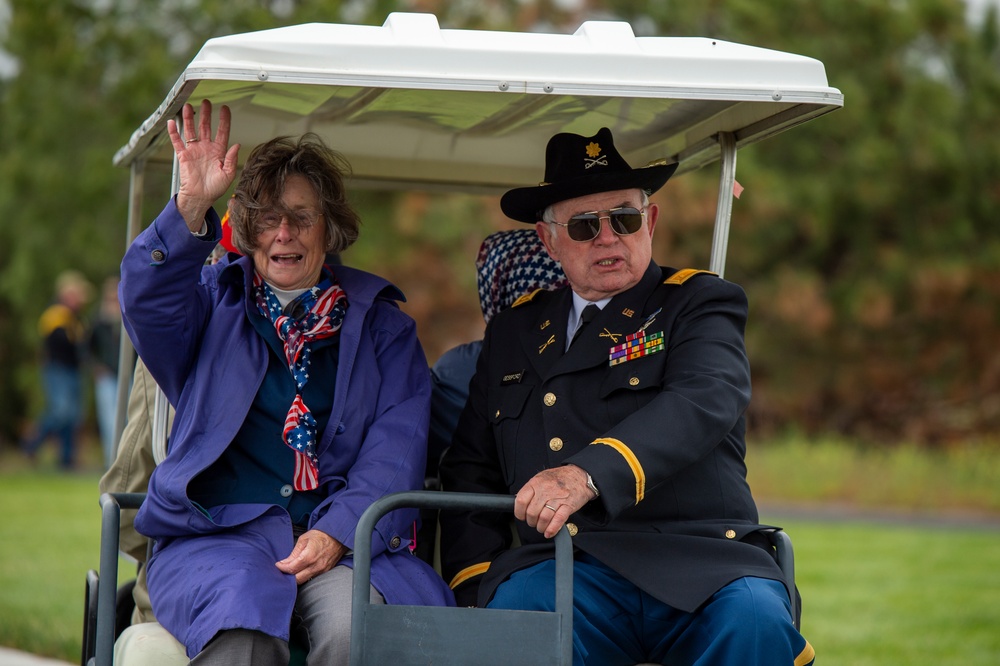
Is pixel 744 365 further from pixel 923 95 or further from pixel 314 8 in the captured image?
pixel 923 95

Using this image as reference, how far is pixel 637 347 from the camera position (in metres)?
3.53

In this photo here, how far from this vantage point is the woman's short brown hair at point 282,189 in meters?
3.60

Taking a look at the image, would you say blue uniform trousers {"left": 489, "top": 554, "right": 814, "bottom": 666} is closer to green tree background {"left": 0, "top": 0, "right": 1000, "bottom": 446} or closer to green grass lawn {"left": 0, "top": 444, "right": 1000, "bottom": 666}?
green grass lawn {"left": 0, "top": 444, "right": 1000, "bottom": 666}

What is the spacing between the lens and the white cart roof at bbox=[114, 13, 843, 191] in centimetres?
293

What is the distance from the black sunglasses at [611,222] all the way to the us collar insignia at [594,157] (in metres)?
0.15

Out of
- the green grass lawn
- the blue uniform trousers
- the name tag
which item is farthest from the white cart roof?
the green grass lawn

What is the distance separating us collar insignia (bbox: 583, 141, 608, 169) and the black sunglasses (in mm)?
153

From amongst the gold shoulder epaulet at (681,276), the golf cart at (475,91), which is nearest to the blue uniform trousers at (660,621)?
the golf cart at (475,91)

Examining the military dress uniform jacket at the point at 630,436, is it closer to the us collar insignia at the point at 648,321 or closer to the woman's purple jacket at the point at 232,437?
the us collar insignia at the point at 648,321

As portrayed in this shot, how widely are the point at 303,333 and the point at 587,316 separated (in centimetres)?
80

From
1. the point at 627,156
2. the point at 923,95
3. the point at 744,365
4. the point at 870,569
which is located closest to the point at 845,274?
the point at 923,95

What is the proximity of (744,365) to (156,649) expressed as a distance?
5.45 feet

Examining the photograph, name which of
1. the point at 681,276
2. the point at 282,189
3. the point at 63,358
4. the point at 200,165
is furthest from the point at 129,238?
the point at 63,358

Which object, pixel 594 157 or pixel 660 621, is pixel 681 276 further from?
pixel 660 621
